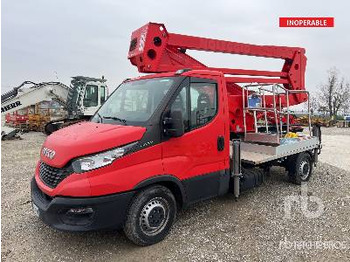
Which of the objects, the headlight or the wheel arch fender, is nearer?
the headlight

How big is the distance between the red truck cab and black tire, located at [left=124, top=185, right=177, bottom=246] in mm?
13

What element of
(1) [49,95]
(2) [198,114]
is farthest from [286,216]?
(1) [49,95]

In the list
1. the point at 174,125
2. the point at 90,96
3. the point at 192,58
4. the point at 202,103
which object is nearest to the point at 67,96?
the point at 90,96

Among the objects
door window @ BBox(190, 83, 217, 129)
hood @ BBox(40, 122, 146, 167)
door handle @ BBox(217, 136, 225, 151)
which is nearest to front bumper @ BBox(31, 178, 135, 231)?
A: hood @ BBox(40, 122, 146, 167)

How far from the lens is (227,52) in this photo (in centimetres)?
648

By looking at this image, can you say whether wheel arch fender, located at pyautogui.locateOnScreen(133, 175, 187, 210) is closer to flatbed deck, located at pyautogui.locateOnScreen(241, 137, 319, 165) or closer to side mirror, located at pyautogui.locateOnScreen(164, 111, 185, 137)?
side mirror, located at pyautogui.locateOnScreen(164, 111, 185, 137)

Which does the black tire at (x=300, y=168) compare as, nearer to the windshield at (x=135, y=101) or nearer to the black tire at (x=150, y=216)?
the black tire at (x=150, y=216)

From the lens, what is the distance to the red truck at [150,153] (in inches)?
135

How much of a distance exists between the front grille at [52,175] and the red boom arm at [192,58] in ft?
8.28

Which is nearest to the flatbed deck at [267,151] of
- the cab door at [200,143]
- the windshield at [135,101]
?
the cab door at [200,143]

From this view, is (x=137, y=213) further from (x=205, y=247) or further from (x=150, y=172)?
(x=205, y=247)

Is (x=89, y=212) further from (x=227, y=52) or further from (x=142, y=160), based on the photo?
(x=227, y=52)

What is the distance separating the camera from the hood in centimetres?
346

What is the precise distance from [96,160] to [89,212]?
0.61 m
